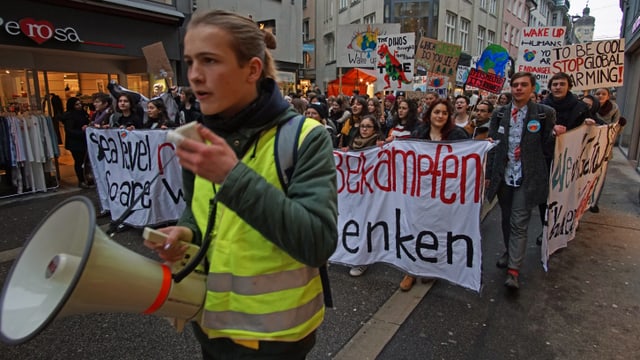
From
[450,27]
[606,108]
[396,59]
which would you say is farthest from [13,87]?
[450,27]

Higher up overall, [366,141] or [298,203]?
[298,203]

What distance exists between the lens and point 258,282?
1.18 metres

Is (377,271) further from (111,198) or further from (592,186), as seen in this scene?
(111,198)

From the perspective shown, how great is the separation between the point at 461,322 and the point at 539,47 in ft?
28.7

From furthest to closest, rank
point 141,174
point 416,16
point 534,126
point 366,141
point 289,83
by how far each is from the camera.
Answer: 1. point 416,16
2. point 289,83
3. point 141,174
4. point 366,141
5. point 534,126

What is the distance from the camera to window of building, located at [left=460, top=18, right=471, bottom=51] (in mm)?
31484

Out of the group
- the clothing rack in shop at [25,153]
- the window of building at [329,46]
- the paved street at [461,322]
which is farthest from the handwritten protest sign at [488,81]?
the window of building at [329,46]

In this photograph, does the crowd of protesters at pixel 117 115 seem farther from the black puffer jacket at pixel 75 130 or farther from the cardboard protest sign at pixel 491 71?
the cardboard protest sign at pixel 491 71

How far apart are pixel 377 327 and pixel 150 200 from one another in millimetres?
3688

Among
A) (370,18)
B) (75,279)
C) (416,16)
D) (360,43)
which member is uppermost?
(370,18)

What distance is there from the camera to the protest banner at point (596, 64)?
653 cm

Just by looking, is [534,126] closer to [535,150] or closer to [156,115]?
[535,150]

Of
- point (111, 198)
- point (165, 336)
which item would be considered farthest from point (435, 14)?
point (165, 336)

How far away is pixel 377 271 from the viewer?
4609mm
